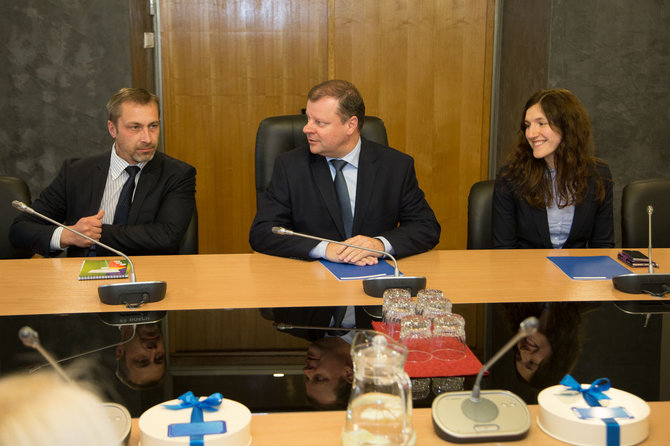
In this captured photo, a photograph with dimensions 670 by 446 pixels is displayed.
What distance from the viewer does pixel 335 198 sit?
2.99 m

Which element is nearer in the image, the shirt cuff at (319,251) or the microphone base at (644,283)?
the microphone base at (644,283)

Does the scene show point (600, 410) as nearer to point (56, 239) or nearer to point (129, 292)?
point (129, 292)

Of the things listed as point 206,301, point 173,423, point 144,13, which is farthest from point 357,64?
point 173,423

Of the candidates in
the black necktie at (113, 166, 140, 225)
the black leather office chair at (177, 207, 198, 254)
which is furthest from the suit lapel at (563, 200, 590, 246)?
the black necktie at (113, 166, 140, 225)

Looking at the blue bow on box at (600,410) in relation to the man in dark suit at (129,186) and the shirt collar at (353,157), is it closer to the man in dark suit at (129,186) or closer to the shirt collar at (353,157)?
the shirt collar at (353,157)

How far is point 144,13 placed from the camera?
14.9ft

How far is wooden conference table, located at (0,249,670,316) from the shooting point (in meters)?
2.21

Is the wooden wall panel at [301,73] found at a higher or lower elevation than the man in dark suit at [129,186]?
higher

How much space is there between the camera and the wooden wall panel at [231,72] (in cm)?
471

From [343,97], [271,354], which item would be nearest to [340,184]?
[343,97]

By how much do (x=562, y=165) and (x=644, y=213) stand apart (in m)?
0.40

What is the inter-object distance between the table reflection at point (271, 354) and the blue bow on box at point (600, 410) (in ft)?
0.44

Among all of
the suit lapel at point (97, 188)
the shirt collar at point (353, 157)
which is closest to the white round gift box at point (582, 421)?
the shirt collar at point (353, 157)

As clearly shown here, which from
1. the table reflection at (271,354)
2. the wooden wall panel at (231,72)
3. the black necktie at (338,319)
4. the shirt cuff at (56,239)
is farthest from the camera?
the wooden wall panel at (231,72)
